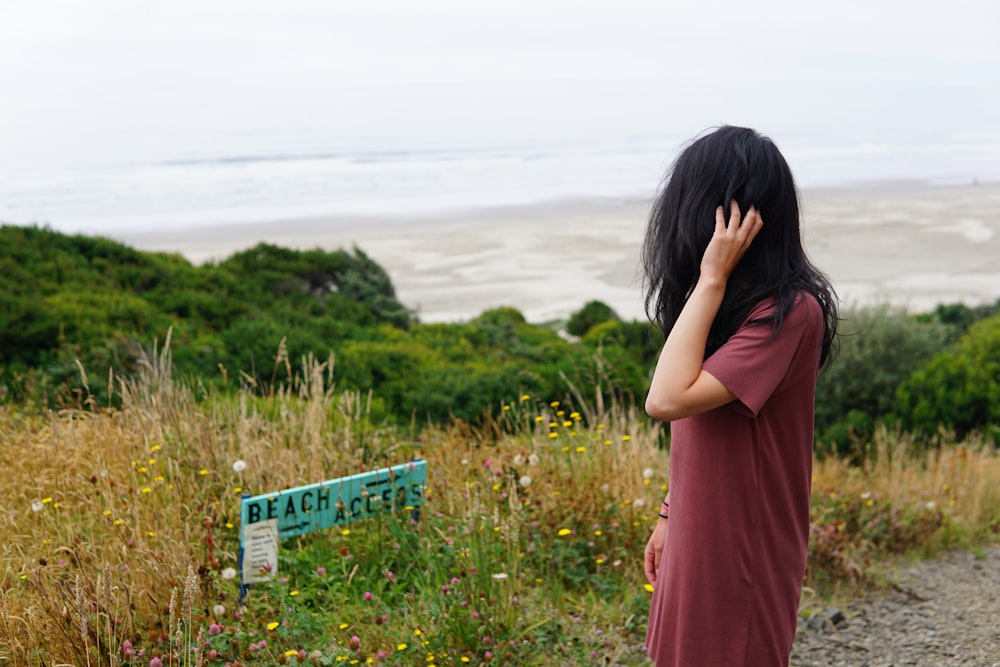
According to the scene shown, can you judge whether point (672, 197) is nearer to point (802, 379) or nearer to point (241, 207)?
point (802, 379)

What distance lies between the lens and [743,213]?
2.56m

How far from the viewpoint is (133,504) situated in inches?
185

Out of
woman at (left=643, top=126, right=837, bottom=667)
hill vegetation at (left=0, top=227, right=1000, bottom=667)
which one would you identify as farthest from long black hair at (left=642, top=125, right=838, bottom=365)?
hill vegetation at (left=0, top=227, right=1000, bottom=667)

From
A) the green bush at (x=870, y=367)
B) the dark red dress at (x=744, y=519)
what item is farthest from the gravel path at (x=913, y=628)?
the green bush at (x=870, y=367)

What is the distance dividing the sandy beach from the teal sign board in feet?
42.7

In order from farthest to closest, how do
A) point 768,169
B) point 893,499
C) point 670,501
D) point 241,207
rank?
point 241,207
point 893,499
point 670,501
point 768,169

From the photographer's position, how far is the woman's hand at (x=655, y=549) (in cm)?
297

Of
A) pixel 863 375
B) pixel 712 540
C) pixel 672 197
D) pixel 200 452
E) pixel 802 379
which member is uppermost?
pixel 672 197

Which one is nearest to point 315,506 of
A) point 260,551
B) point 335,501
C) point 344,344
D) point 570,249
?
point 335,501

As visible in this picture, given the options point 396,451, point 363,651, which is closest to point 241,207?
point 396,451

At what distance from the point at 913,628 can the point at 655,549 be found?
9.09 feet

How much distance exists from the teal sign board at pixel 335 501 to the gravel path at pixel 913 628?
1969mm

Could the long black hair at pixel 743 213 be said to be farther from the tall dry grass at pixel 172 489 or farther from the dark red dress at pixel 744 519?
the tall dry grass at pixel 172 489

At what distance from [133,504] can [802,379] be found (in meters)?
3.39
